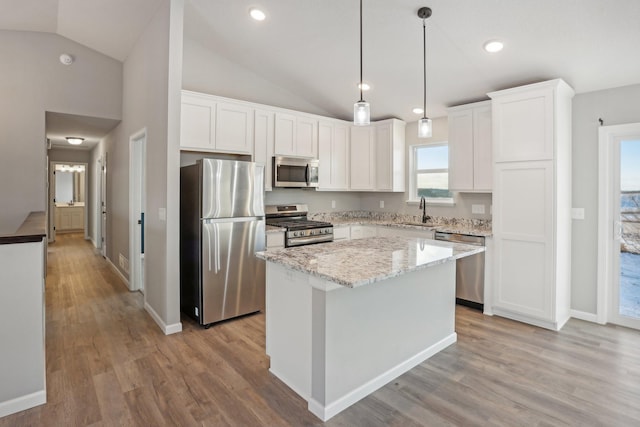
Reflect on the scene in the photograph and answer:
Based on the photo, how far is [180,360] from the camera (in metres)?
2.71

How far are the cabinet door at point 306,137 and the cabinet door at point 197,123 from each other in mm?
1192

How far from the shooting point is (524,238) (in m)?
3.49

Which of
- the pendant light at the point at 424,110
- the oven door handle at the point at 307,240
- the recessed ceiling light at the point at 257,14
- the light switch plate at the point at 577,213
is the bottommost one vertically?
the oven door handle at the point at 307,240

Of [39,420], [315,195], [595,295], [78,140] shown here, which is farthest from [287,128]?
[78,140]

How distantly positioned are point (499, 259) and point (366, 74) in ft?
8.37

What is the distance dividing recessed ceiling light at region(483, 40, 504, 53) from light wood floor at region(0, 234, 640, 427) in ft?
8.61

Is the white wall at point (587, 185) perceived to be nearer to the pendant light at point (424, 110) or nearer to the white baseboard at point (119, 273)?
the pendant light at point (424, 110)

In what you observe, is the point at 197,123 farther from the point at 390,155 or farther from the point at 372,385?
the point at 372,385

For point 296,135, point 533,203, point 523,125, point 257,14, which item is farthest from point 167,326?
point 523,125

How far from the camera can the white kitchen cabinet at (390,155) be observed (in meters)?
5.04

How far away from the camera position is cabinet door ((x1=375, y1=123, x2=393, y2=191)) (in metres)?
5.05

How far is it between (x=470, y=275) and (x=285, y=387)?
2.57 meters

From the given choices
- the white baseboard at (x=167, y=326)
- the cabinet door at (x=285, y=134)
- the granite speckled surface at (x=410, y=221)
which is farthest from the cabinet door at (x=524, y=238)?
the white baseboard at (x=167, y=326)

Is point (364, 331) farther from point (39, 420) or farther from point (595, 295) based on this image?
point (595, 295)
